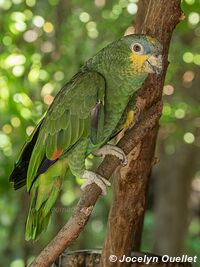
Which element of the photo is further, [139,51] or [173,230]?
[173,230]

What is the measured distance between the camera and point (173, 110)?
2.32m

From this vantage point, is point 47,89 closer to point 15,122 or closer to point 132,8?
point 15,122

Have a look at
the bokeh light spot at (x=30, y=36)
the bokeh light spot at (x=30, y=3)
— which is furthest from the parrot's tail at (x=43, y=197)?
the bokeh light spot at (x=30, y=36)

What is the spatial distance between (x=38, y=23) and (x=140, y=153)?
0.97 metres

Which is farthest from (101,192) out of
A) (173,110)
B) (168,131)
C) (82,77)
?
(168,131)

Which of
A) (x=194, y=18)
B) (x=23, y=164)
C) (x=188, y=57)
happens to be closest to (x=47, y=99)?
(x=188, y=57)

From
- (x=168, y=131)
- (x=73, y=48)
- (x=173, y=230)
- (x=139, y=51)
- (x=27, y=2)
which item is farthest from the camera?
(x=173, y=230)

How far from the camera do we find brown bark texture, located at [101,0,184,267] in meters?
1.58

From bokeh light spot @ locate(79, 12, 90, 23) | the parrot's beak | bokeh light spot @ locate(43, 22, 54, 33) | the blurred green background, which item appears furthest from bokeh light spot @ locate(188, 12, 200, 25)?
the parrot's beak

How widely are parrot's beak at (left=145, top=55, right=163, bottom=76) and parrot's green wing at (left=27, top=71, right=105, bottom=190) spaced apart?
170 millimetres

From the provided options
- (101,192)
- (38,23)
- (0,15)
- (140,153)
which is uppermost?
(0,15)

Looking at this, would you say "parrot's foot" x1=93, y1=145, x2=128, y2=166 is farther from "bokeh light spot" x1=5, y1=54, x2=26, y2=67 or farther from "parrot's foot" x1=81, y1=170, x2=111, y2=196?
"bokeh light spot" x1=5, y1=54, x2=26, y2=67

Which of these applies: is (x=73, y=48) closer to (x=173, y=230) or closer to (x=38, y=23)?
(x=38, y=23)

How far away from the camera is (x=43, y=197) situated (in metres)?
1.64
